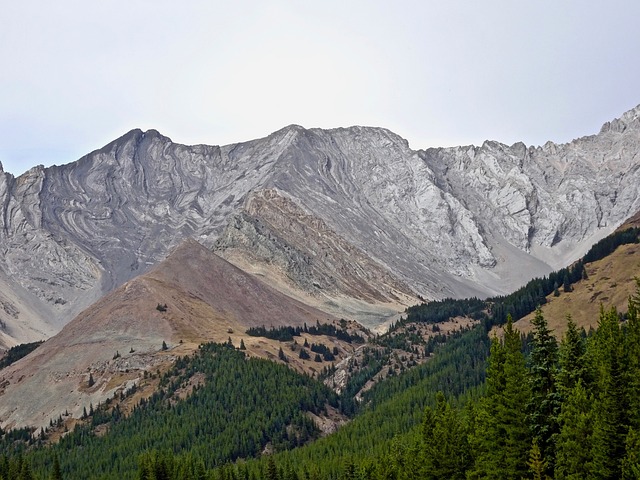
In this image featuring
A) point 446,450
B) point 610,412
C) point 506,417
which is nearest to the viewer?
point 610,412

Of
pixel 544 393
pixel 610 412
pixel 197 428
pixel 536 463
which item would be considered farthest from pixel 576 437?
pixel 197 428

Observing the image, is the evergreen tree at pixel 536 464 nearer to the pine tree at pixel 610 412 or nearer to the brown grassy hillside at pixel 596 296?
the pine tree at pixel 610 412

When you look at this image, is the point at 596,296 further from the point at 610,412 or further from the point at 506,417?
the point at 610,412

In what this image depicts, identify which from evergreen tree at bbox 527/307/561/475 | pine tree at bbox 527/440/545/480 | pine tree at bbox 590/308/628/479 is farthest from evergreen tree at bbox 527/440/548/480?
pine tree at bbox 590/308/628/479

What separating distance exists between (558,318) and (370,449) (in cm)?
7075

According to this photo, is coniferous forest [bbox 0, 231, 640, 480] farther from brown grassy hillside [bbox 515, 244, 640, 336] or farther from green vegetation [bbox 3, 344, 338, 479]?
brown grassy hillside [bbox 515, 244, 640, 336]

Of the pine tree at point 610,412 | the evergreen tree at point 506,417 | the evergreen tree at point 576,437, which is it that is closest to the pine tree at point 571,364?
the pine tree at point 610,412

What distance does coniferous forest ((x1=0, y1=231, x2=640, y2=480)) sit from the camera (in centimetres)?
5025

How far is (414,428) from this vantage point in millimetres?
133625

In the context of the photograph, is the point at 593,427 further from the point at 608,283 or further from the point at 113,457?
the point at 608,283

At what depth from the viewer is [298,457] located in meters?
149

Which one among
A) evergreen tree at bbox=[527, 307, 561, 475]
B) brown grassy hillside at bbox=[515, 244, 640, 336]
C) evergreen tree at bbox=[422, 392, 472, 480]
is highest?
brown grassy hillside at bbox=[515, 244, 640, 336]

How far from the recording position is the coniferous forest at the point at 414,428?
5025 centimetres

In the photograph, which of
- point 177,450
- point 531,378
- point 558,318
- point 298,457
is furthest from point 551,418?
point 558,318
